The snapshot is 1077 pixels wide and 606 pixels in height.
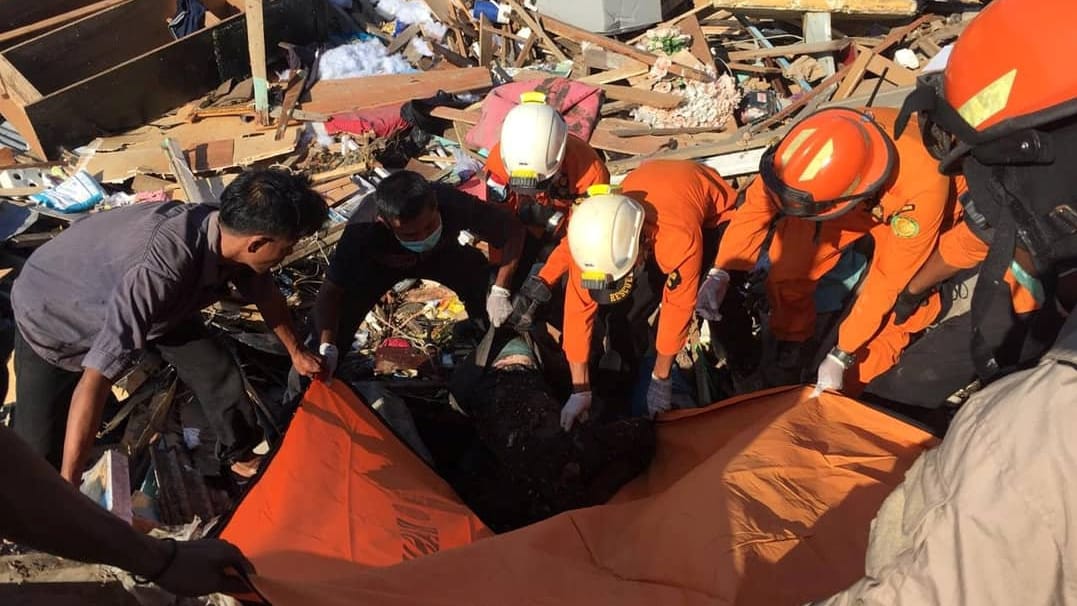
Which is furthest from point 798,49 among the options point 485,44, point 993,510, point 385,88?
point 993,510

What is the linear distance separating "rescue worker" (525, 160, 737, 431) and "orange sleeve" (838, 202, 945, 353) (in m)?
0.70

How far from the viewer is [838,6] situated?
630 cm

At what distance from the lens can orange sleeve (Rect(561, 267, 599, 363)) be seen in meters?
3.13

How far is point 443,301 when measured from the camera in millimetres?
4863

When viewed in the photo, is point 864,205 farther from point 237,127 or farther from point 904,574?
point 237,127

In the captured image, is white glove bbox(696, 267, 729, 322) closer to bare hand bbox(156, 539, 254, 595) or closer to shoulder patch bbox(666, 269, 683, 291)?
shoulder patch bbox(666, 269, 683, 291)

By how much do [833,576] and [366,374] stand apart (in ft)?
9.58

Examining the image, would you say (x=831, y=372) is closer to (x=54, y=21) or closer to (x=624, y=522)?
(x=624, y=522)

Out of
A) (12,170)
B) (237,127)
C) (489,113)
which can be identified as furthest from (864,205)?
(12,170)

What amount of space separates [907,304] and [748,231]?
2.45 ft

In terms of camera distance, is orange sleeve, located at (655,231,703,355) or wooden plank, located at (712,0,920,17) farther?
wooden plank, located at (712,0,920,17)

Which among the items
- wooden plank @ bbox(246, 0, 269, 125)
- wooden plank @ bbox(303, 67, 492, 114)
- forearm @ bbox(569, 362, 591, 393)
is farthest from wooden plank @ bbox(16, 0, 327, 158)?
forearm @ bbox(569, 362, 591, 393)

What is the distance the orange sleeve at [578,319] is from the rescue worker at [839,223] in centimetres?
56

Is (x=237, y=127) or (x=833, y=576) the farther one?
(x=237, y=127)
